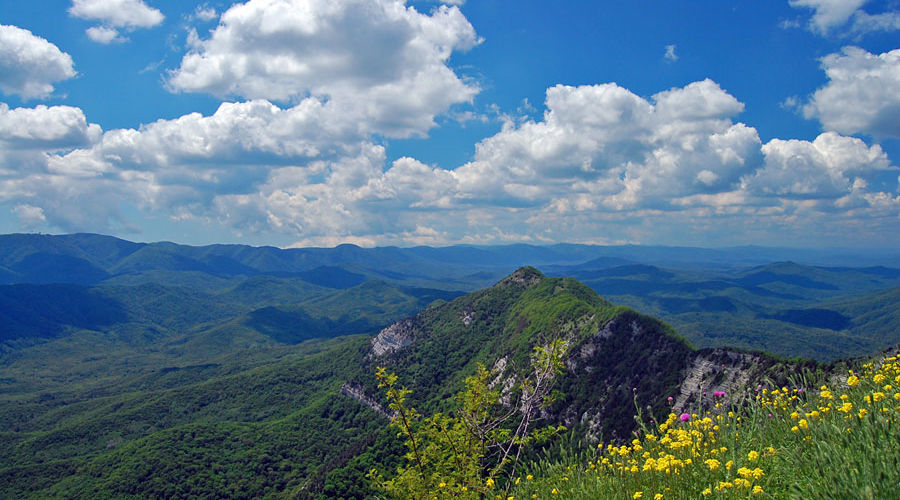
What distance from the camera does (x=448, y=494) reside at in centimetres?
1461

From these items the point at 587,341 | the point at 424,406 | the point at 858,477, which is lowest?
the point at 424,406

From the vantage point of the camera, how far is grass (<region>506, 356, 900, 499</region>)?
595cm

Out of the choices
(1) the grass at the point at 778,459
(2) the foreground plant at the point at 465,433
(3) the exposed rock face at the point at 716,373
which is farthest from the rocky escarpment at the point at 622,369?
(1) the grass at the point at 778,459

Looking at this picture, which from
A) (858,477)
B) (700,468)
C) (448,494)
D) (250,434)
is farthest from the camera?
(250,434)

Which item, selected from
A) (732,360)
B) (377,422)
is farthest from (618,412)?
(377,422)

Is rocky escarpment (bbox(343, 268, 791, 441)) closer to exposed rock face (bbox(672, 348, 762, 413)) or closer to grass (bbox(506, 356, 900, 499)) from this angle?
exposed rock face (bbox(672, 348, 762, 413))

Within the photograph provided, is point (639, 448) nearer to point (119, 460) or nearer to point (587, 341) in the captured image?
point (587, 341)

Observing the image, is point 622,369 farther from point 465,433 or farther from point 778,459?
point 778,459

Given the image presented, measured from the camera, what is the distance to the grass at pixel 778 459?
19.5 feet

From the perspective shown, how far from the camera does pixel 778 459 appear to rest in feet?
26.4

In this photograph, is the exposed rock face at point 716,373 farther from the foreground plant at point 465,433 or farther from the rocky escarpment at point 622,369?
the foreground plant at point 465,433

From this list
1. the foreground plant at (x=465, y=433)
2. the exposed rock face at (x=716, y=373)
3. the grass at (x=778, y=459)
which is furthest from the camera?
the exposed rock face at (x=716, y=373)

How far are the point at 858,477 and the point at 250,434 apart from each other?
→ 219 meters

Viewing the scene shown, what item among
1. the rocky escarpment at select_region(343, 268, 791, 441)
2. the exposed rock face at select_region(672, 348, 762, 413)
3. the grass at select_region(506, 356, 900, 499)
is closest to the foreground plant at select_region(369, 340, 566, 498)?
the grass at select_region(506, 356, 900, 499)
